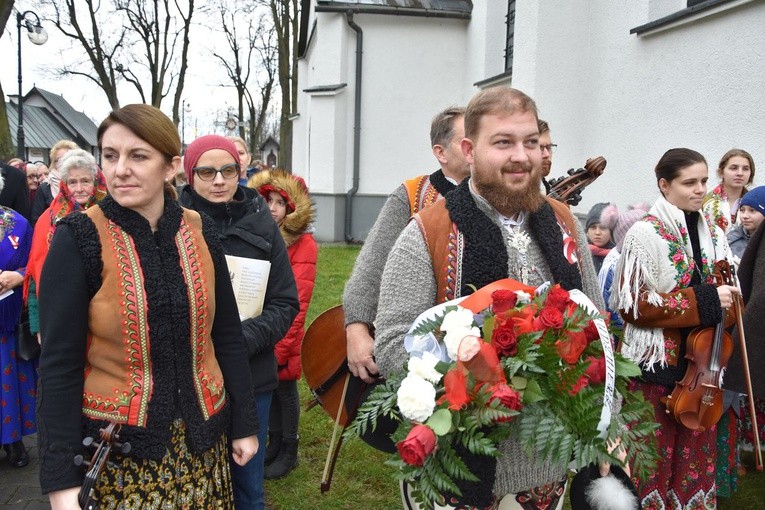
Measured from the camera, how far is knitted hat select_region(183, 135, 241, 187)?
3.08 meters

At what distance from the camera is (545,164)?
3.46 m

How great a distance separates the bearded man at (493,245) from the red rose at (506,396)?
377 mm

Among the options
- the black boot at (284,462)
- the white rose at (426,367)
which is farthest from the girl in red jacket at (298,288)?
the white rose at (426,367)

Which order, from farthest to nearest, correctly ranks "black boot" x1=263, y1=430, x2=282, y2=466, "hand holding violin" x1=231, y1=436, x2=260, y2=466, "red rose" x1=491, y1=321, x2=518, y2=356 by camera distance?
1. "black boot" x1=263, y1=430, x2=282, y2=466
2. "hand holding violin" x1=231, y1=436, x2=260, y2=466
3. "red rose" x1=491, y1=321, x2=518, y2=356

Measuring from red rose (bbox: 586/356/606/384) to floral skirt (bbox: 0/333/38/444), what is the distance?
394 cm

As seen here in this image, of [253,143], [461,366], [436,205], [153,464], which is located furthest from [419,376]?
[253,143]

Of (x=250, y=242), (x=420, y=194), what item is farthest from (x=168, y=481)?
(x=420, y=194)

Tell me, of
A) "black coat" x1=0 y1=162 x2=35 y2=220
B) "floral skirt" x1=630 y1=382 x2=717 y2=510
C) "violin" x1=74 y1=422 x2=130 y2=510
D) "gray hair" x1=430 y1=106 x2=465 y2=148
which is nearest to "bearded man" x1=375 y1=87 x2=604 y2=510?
"violin" x1=74 y1=422 x2=130 y2=510

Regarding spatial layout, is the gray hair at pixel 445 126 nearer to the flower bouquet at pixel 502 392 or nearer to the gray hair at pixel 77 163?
the flower bouquet at pixel 502 392

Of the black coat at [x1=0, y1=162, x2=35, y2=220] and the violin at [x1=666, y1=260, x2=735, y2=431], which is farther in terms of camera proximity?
the black coat at [x1=0, y1=162, x2=35, y2=220]

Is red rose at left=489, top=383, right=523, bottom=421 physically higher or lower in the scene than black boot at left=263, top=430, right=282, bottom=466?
higher

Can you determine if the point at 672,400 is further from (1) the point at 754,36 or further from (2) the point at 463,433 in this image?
(1) the point at 754,36

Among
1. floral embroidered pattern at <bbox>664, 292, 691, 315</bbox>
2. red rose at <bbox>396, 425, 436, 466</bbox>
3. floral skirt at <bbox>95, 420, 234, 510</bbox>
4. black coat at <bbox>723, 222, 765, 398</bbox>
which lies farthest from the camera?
black coat at <bbox>723, 222, 765, 398</bbox>

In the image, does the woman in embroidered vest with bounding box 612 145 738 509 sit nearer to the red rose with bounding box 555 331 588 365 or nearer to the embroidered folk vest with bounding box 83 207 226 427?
the red rose with bounding box 555 331 588 365
